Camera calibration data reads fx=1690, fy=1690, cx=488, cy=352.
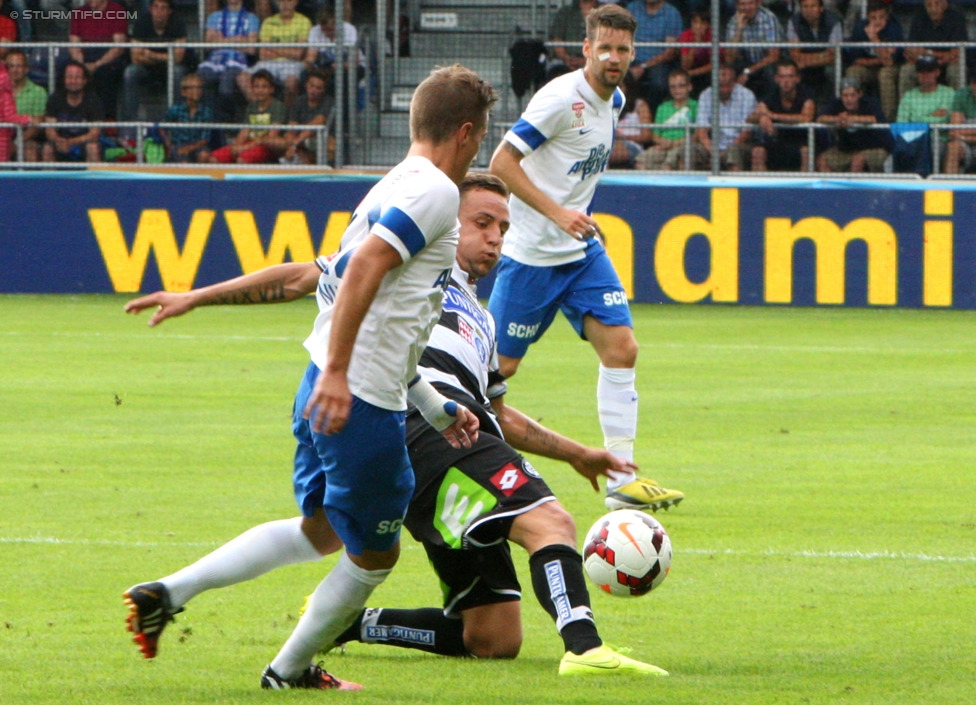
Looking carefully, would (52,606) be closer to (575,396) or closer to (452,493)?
(452,493)

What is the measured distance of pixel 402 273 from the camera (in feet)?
14.6

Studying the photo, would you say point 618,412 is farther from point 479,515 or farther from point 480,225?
point 479,515

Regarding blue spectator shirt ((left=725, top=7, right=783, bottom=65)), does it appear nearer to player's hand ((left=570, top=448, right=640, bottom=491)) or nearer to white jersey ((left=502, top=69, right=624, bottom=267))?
white jersey ((left=502, top=69, right=624, bottom=267))

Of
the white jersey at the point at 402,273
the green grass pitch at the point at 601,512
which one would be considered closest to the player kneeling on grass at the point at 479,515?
the green grass pitch at the point at 601,512

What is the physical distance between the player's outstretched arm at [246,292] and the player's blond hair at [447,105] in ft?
2.04

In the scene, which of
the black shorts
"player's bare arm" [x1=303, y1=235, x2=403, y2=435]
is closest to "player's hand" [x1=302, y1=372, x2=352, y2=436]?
→ "player's bare arm" [x1=303, y1=235, x2=403, y2=435]

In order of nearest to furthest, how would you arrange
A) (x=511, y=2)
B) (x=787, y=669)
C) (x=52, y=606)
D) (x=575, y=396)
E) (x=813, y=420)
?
(x=787, y=669) → (x=52, y=606) → (x=813, y=420) → (x=575, y=396) → (x=511, y=2)

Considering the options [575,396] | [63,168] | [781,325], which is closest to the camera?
[575,396]

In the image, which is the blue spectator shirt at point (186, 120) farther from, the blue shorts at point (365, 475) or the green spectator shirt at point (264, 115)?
the blue shorts at point (365, 475)

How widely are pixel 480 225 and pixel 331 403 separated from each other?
1490 mm

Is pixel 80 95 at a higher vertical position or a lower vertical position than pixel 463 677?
higher

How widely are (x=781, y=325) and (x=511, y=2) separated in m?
7.47

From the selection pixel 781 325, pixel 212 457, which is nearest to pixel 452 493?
pixel 212 457

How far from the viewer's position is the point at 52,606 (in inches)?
231
